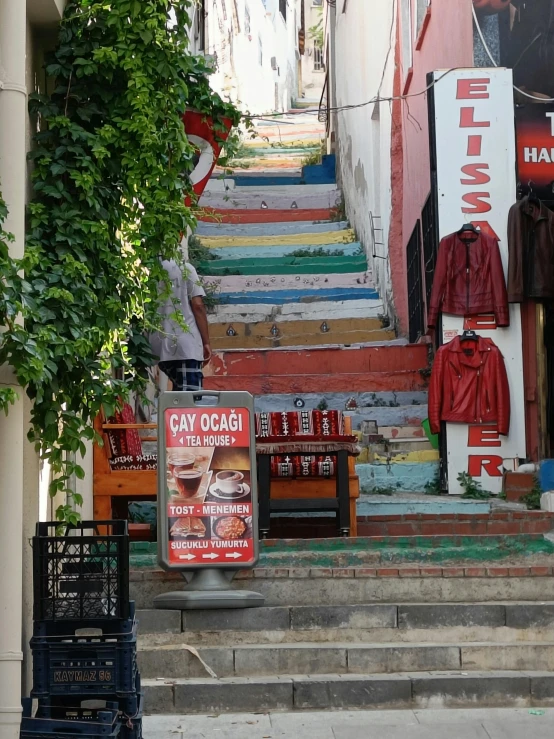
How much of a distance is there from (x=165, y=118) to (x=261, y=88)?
85.0ft

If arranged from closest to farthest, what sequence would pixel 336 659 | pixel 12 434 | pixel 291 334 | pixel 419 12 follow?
pixel 12 434 → pixel 336 659 → pixel 291 334 → pixel 419 12

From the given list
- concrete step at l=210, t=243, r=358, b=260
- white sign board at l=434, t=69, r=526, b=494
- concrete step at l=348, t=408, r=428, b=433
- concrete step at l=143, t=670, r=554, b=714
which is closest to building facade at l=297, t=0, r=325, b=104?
concrete step at l=210, t=243, r=358, b=260

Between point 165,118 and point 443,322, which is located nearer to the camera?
point 165,118

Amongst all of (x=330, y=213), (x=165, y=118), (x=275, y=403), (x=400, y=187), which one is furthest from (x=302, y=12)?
(x=165, y=118)

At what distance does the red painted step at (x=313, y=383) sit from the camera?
41.5 feet

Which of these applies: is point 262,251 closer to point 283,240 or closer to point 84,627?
point 283,240

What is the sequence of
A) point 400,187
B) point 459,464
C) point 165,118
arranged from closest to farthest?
point 165,118, point 459,464, point 400,187

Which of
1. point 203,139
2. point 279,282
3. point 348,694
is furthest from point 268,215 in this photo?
point 348,694

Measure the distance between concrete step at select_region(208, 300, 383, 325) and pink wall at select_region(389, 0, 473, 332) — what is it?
1.94 ft

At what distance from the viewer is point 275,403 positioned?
1245 cm

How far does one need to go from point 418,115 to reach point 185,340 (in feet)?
22.3

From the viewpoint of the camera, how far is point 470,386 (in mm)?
10820

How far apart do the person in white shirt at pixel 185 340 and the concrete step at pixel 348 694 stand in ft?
10.2

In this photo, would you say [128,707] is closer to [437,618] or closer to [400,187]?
[437,618]
